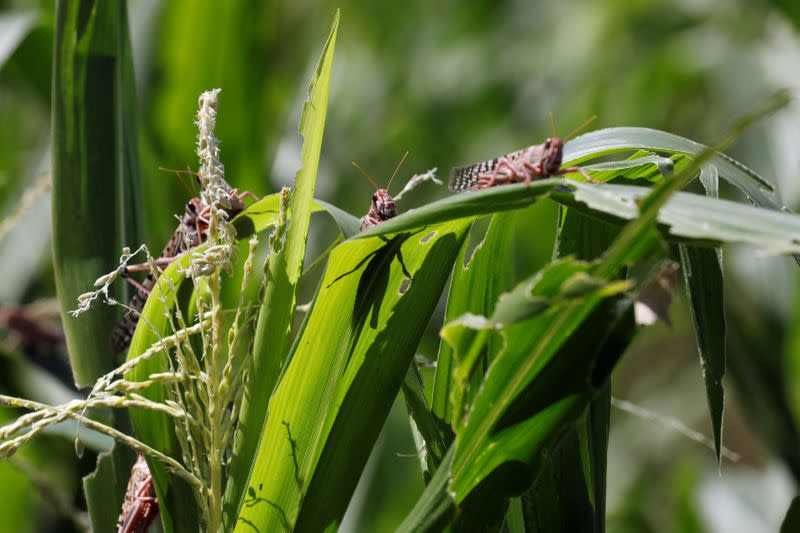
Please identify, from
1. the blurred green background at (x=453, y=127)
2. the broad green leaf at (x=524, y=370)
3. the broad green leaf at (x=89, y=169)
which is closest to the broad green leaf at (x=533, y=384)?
the broad green leaf at (x=524, y=370)

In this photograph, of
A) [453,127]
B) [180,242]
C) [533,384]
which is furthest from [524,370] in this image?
[453,127]

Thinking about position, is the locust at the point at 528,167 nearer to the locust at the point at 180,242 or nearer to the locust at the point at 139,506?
the locust at the point at 180,242

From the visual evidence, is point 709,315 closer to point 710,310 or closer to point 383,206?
point 710,310

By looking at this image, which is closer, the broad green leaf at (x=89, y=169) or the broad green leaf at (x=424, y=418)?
the broad green leaf at (x=424, y=418)

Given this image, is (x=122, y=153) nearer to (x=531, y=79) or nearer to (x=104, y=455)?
(x=104, y=455)

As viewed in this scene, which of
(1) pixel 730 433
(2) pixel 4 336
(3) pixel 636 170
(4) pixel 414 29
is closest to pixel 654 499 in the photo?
(1) pixel 730 433

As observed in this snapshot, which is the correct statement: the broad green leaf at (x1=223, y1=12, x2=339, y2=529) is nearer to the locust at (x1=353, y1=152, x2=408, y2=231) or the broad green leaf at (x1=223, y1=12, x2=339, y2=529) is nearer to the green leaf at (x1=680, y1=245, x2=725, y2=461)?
the locust at (x1=353, y1=152, x2=408, y2=231)
